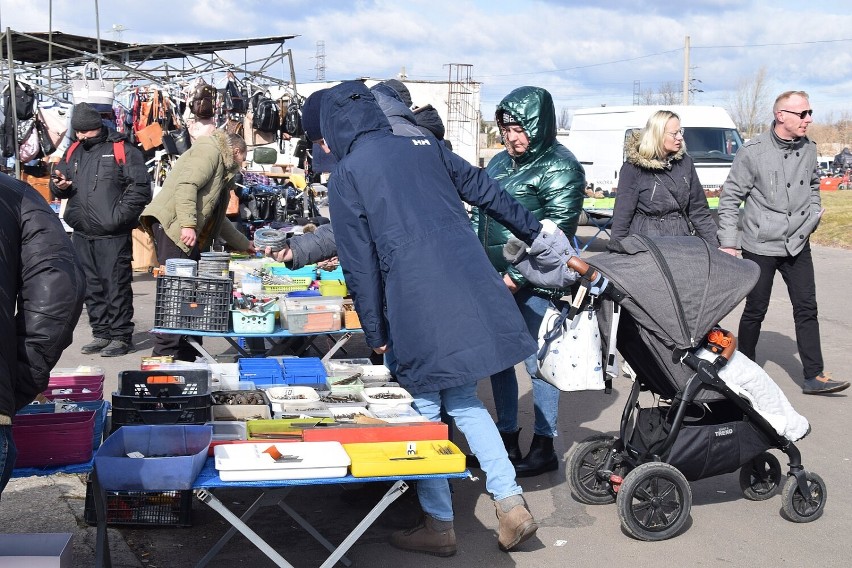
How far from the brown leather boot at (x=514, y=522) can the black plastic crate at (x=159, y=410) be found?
1.38 m

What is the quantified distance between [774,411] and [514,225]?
1.60 metres

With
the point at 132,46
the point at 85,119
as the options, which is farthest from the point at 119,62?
the point at 85,119

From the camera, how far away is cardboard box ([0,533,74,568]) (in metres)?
3.02

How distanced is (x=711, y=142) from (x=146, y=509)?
55.2 ft

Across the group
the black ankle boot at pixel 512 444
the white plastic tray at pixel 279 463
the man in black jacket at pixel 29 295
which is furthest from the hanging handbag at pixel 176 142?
the man in black jacket at pixel 29 295

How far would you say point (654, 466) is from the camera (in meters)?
4.41

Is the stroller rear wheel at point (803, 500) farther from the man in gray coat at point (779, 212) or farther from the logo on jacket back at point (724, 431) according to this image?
the man in gray coat at point (779, 212)

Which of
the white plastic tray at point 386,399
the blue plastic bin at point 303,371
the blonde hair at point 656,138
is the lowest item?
the blue plastic bin at point 303,371

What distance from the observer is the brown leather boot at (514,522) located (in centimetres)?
416

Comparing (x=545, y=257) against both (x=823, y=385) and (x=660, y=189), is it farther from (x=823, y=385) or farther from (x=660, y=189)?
(x=823, y=385)

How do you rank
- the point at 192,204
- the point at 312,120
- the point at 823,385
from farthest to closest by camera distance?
the point at 192,204, the point at 823,385, the point at 312,120

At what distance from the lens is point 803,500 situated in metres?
4.74

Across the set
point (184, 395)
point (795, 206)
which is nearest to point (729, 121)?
point (795, 206)

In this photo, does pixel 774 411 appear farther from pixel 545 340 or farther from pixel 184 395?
pixel 184 395
